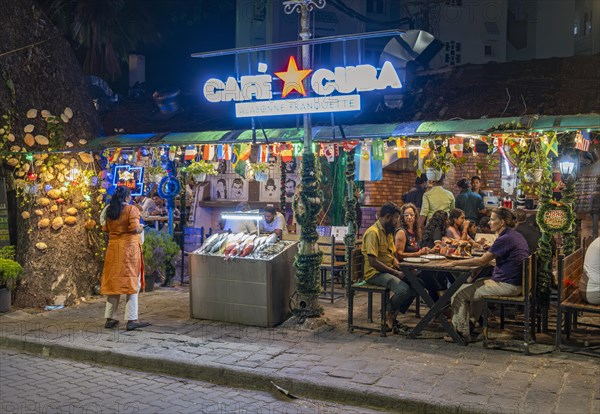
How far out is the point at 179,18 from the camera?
2397cm

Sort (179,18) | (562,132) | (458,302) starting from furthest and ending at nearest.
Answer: (179,18) < (562,132) < (458,302)

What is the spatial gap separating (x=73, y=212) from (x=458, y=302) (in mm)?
6717

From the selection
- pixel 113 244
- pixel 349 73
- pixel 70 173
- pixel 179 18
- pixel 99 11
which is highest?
pixel 179 18

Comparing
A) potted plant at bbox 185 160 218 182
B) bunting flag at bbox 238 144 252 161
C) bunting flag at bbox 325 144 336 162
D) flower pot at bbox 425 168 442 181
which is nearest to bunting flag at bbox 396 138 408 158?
flower pot at bbox 425 168 442 181

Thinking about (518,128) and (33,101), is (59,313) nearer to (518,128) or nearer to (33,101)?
(33,101)

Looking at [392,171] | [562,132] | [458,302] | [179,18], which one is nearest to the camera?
[458,302]

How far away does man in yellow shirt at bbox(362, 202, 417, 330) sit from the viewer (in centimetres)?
776

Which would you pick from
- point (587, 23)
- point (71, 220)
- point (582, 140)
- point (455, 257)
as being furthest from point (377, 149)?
point (587, 23)

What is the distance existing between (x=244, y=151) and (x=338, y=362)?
4875mm

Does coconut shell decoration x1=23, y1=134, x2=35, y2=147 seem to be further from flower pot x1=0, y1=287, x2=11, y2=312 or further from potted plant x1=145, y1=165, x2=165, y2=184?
potted plant x1=145, y1=165, x2=165, y2=184

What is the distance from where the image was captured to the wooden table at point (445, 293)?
7.33 metres

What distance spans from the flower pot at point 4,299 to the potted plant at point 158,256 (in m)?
Result: 2.42

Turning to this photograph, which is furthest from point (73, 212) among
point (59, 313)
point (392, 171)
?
point (392, 171)

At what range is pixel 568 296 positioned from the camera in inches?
283
